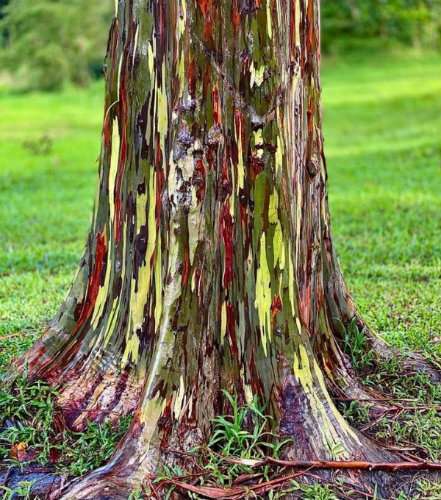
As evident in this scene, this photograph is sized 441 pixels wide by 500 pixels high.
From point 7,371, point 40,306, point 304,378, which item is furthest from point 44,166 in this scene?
point 304,378

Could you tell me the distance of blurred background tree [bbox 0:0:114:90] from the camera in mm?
26109

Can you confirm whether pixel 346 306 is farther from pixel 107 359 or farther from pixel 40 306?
pixel 40 306

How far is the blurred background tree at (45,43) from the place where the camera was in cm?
2611

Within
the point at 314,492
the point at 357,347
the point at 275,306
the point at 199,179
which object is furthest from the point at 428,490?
the point at 199,179

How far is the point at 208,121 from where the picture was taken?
3307mm

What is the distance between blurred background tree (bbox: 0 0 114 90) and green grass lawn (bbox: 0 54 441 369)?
475 cm

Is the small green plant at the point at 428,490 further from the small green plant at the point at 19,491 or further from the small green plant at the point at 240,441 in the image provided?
the small green plant at the point at 19,491

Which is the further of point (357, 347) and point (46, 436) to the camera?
point (357, 347)

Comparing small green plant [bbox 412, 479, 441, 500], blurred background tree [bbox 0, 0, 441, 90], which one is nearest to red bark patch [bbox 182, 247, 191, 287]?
small green plant [bbox 412, 479, 441, 500]

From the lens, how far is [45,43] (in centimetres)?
2662

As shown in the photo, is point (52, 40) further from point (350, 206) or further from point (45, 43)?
point (350, 206)

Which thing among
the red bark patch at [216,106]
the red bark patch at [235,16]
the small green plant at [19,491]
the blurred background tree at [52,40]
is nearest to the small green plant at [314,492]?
the small green plant at [19,491]

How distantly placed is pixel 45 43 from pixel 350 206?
62.8 ft

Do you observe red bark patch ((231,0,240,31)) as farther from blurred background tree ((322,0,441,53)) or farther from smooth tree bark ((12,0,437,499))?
blurred background tree ((322,0,441,53))
